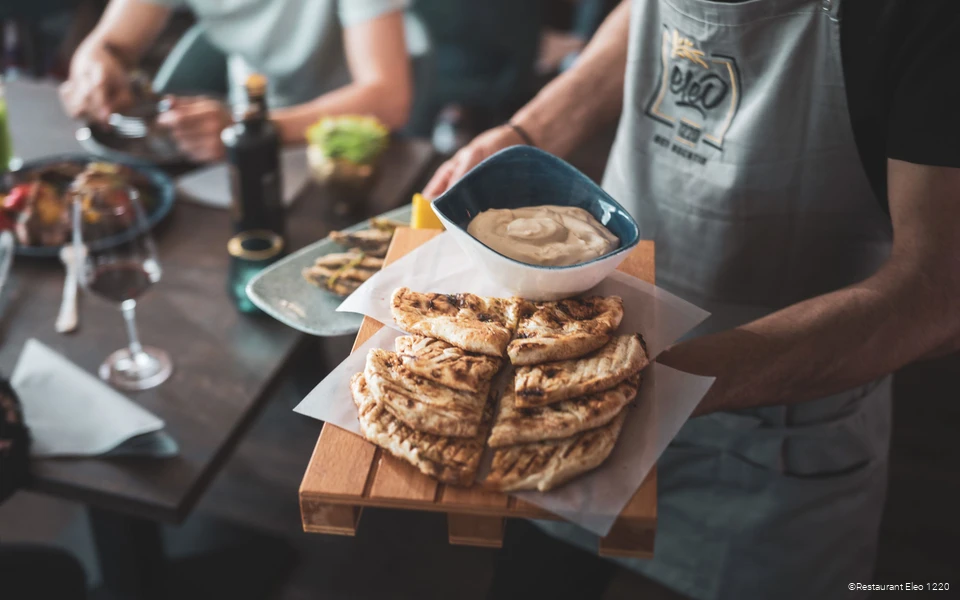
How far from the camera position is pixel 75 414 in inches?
51.8

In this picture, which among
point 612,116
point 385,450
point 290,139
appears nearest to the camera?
point 385,450

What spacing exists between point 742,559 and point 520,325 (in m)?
0.95

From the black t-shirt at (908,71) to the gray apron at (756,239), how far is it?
29mm

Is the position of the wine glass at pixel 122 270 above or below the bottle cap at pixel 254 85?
below

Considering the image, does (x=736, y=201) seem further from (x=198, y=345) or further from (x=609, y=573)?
(x=198, y=345)

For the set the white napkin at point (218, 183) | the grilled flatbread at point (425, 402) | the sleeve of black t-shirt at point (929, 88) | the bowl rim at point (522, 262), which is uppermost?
the sleeve of black t-shirt at point (929, 88)

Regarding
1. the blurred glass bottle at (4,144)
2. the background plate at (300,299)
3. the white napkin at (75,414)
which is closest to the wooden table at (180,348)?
the white napkin at (75,414)

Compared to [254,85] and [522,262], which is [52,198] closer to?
[254,85]

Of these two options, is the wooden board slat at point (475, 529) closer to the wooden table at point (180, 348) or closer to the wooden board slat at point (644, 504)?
the wooden board slat at point (644, 504)

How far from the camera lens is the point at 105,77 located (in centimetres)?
221

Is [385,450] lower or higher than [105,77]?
higher

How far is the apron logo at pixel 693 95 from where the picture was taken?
→ 1.16m

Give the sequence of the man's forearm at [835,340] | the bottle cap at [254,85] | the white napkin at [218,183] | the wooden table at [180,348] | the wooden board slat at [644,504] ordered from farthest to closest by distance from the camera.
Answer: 1. the white napkin at [218,183]
2. the bottle cap at [254,85]
3. the wooden table at [180,348]
4. the man's forearm at [835,340]
5. the wooden board slat at [644,504]

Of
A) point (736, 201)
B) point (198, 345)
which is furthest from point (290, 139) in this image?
point (736, 201)
